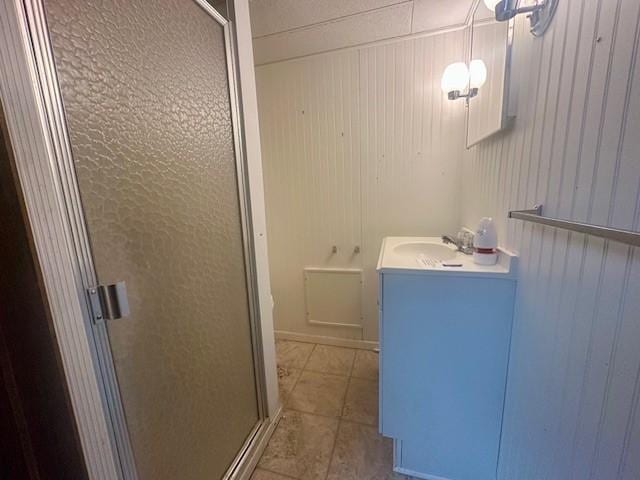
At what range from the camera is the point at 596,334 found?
0.62 meters

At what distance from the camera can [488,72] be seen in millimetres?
1180

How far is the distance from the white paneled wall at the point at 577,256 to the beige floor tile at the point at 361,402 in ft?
2.26

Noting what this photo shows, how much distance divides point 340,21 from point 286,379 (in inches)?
91.8

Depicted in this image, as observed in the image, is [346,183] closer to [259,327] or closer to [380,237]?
[380,237]

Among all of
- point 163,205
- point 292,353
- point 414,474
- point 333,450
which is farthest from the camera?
point 292,353

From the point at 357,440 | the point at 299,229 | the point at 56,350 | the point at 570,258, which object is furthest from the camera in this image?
the point at 299,229

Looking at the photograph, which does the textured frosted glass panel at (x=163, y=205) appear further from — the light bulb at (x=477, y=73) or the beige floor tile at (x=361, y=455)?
the light bulb at (x=477, y=73)

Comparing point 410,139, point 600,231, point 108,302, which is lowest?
point 108,302

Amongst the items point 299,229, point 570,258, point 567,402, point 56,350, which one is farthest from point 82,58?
point 299,229

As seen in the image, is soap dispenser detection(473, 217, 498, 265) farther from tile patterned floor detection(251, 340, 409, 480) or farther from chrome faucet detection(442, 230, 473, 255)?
tile patterned floor detection(251, 340, 409, 480)

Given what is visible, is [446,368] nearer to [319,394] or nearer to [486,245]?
[486,245]

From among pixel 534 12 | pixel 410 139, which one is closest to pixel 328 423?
pixel 410 139

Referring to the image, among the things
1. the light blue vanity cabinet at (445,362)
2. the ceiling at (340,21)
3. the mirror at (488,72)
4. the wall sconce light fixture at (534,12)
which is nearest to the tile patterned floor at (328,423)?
the light blue vanity cabinet at (445,362)

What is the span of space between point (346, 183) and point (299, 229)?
52 cm
